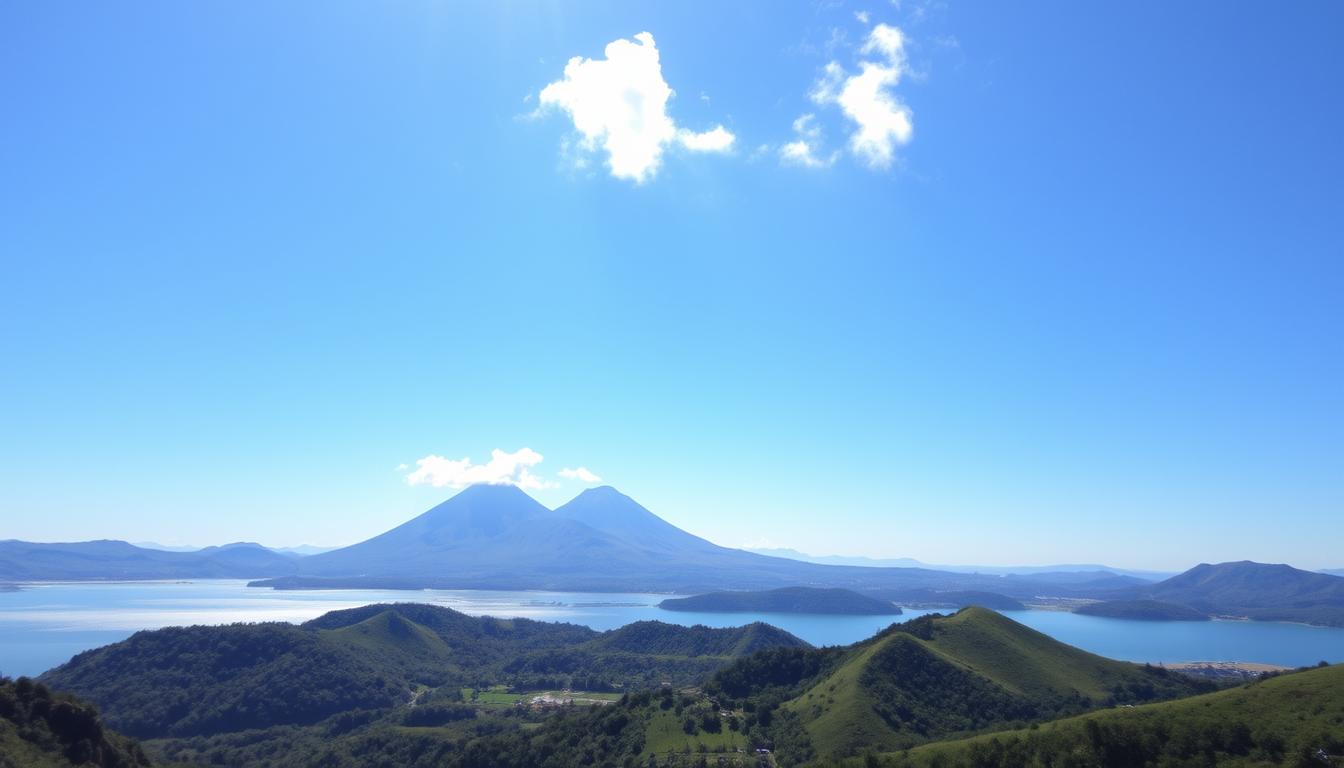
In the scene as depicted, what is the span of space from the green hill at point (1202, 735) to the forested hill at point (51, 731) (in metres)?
48.0

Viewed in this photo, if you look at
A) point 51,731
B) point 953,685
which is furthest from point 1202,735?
point 51,731

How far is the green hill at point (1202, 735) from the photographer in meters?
38.9

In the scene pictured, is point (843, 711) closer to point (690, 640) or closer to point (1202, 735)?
point (1202, 735)

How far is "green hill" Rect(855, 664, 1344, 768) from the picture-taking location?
128 feet

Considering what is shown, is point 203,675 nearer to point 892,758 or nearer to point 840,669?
point 840,669

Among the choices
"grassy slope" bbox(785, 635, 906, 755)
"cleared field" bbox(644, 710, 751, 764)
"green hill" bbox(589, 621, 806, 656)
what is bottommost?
"green hill" bbox(589, 621, 806, 656)

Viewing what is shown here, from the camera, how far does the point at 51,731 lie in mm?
43250

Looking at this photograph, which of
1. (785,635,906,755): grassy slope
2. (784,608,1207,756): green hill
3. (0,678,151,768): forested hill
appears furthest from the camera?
(784,608,1207,756): green hill

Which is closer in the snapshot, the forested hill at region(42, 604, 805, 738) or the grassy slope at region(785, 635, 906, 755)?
the grassy slope at region(785, 635, 906, 755)

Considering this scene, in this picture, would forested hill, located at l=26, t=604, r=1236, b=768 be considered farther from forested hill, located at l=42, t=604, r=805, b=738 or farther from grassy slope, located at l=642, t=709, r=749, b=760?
forested hill, located at l=42, t=604, r=805, b=738

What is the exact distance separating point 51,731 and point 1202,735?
218 ft

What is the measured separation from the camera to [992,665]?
84500 millimetres

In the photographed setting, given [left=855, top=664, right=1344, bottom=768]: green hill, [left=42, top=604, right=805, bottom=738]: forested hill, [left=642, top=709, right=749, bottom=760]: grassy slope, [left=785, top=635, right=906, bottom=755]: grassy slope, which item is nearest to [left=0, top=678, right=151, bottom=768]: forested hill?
[left=642, top=709, right=749, bottom=760]: grassy slope

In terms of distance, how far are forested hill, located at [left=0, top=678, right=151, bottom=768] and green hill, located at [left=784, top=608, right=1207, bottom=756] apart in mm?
51401
